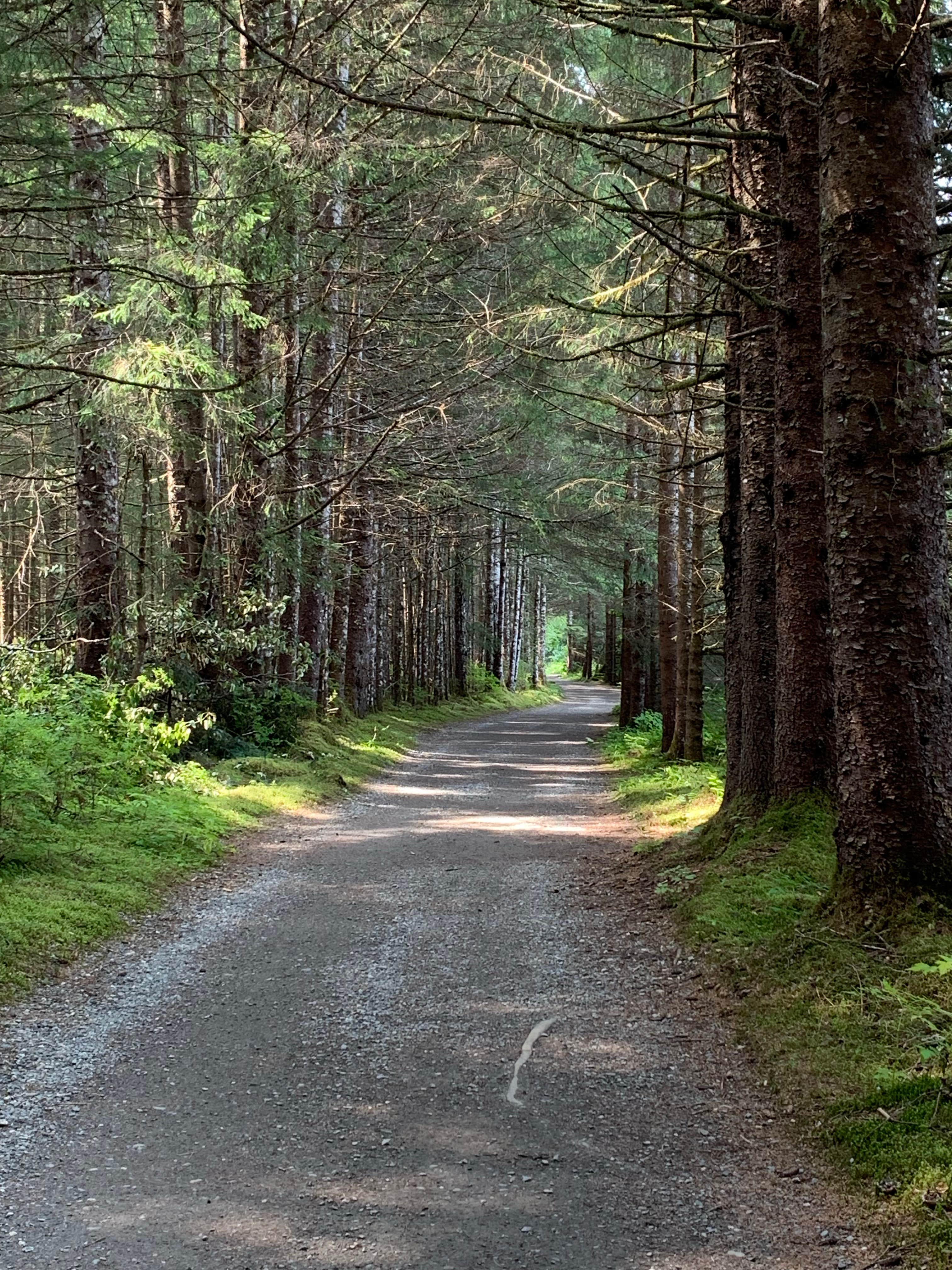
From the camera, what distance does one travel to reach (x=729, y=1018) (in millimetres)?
4816

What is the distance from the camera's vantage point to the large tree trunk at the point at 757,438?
7.24 m

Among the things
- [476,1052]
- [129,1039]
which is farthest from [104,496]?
[476,1052]

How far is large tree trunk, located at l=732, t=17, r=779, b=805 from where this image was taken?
7238 mm

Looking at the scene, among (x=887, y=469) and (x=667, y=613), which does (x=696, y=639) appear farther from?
(x=887, y=469)

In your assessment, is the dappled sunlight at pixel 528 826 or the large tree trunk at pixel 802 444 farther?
the dappled sunlight at pixel 528 826

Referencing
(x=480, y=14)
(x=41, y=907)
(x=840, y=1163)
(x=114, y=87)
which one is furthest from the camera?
(x=114, y=87)

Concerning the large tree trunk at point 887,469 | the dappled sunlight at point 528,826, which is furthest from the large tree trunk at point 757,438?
the dappled sunlight at point 528,826

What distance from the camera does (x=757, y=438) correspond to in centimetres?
742

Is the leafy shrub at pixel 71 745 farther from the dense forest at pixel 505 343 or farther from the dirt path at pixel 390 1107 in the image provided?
the dirt path at pixel 390 1107

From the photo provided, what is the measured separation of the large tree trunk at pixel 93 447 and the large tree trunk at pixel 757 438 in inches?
260

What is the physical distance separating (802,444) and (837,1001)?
3.69m

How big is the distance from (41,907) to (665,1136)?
4382 millimetres

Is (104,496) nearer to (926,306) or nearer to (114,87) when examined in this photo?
(114,87)

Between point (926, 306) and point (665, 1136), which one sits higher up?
point (926, 306)
